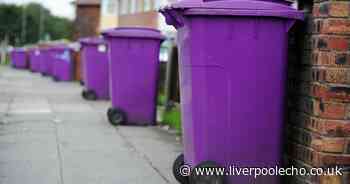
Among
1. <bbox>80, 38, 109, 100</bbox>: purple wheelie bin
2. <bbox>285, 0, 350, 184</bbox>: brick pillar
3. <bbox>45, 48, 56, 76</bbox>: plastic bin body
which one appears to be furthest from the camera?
<bbox>45, 48, 56, 76</bbox>: plastic bin body

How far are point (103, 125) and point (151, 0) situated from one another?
1235 cm

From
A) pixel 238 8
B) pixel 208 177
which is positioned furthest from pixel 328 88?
pixel 208 177

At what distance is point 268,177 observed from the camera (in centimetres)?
544

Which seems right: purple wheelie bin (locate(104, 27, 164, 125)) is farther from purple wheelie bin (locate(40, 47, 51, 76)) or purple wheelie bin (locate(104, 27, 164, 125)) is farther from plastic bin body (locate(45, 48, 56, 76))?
purple wheelie bin (locate(40, 47, 51, 76))

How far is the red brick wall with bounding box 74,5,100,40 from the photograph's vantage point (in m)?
39.4

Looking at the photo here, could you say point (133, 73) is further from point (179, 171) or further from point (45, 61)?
point (45, 61)

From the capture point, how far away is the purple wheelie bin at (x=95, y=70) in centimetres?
1600

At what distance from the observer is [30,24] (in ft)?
294

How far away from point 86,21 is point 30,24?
169ft

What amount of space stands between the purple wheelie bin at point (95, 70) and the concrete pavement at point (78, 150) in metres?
2.92

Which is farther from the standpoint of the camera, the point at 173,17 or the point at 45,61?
the point at 45,61

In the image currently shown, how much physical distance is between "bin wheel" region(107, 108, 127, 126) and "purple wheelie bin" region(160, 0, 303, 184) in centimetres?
563

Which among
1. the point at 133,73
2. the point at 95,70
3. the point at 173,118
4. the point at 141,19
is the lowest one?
Answer: the point at 173,118

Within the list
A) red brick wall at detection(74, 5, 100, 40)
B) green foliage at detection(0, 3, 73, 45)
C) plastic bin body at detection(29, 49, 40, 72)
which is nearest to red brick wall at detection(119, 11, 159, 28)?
plastic bin body at detection(29, 49, 40, 72)
